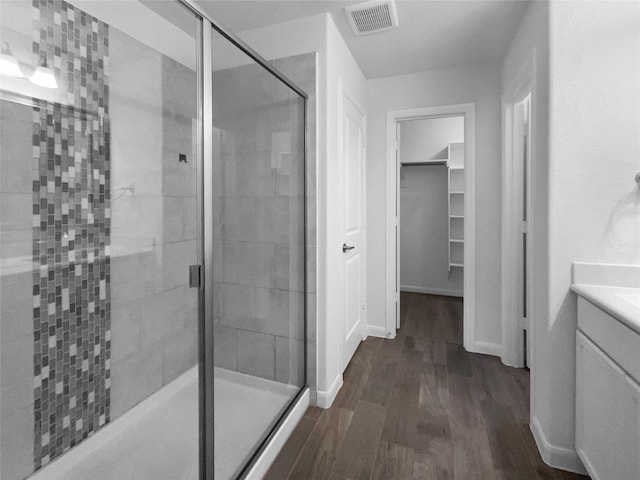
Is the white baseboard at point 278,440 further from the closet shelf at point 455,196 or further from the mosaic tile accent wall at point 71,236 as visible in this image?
the closet shelf at point 455,196

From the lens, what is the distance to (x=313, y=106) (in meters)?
2.07

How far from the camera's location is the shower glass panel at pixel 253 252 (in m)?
1.40

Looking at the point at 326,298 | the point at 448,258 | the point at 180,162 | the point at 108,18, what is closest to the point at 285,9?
the point at 108,18

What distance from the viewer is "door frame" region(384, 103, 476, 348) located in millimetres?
2772

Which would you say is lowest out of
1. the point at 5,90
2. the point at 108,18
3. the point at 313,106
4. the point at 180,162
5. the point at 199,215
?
the point at 199,215

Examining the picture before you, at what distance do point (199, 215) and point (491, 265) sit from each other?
2.42 m

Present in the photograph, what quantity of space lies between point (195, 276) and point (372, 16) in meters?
1.88

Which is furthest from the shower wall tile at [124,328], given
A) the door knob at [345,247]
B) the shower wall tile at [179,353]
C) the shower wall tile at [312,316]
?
the door knob at [345,247]

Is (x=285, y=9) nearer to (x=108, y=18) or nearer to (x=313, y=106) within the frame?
(x=313, y=106)

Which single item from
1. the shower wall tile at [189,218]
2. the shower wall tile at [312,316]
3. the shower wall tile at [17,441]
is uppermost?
the shower wall tile at [189,218]

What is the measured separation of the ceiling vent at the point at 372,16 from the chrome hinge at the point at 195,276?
68.6 inches

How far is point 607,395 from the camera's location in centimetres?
125

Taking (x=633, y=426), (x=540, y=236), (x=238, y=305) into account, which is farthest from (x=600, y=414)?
(x=238, y=305)

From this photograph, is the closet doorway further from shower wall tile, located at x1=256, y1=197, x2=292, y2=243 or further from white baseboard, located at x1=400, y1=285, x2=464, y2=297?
shower wall tile, located at x1=256, y1=197, x2=292, y2=243
